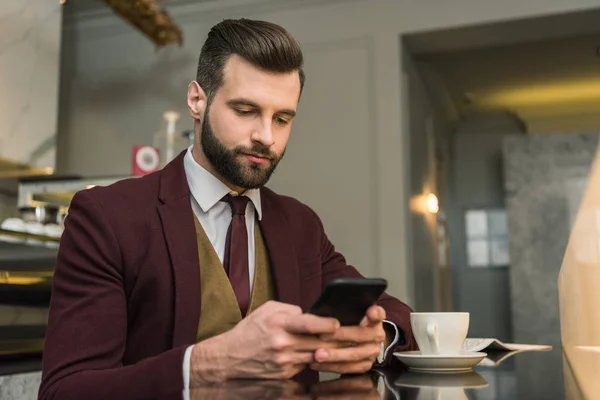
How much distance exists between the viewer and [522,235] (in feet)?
18.8

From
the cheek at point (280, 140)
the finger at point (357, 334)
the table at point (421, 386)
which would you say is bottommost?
→ the table at point (421, 386)

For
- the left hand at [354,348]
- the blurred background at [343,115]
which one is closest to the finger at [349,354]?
the left hand at [354,348]

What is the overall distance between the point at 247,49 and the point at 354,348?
2.12 ft

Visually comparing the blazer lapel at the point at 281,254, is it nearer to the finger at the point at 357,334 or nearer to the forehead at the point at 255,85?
the forehead at the point at 255,85

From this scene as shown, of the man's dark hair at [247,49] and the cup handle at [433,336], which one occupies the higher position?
the man's dark hair at [247,49]

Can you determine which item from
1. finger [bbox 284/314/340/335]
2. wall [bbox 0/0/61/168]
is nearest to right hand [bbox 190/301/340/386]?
finger [bbox 284/314/340/335]

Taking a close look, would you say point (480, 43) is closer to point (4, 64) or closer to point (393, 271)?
point (393, 271)

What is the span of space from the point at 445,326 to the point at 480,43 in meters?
3.38

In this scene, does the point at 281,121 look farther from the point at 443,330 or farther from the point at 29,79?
the point at 29,79

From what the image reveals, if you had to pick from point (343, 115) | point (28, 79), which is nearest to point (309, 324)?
point (28, 79)

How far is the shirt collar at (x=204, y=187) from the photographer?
1.27 metres

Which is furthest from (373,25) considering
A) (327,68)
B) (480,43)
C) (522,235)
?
(522,235)

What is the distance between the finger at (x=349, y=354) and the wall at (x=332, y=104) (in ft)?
9.28

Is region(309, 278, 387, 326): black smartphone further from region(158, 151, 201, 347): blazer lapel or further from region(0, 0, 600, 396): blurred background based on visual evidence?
region(0, 0, 600, 396): blurred background
